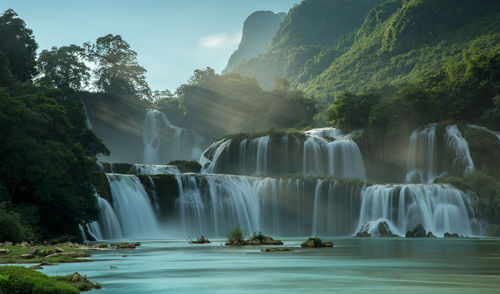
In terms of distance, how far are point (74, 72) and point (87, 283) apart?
77361 millimetres

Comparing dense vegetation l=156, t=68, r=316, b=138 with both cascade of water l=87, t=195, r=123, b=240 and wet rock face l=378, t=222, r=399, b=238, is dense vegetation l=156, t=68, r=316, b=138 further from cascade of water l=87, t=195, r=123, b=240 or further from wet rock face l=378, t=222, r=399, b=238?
cascade of water l=87, t=195, r=123, b=240

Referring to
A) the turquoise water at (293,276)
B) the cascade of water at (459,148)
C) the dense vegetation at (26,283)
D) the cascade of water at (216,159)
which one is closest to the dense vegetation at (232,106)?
the cascade of water at (216,159)

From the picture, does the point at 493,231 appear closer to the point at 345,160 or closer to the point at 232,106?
the point at 345,160

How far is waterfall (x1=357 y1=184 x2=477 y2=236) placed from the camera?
47.3m

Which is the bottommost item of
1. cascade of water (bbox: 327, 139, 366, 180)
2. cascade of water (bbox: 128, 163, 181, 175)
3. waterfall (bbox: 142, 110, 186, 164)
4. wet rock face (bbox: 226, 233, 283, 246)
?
wet rock face (bbox: 226, 233, 283, 246)

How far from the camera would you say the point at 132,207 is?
43.0 m

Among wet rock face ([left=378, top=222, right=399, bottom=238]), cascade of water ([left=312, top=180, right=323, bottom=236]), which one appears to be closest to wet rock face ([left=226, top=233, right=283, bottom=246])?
wet rock face ([left=378, top=222, right=399, bottom=238])

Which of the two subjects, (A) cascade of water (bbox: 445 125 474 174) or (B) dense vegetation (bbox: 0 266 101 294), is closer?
(B) dense vegetation (bbox: 0 266 101 294)

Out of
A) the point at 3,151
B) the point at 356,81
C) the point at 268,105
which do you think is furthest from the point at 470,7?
the point at 3,151

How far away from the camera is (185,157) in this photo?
286 feet

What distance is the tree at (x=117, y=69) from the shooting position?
3750 inches

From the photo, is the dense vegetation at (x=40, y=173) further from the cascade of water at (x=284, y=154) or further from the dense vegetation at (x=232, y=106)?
the dense vegetation at (x=232, y=106)

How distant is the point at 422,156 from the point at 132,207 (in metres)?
33.2

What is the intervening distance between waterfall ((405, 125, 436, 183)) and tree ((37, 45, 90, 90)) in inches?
1834
